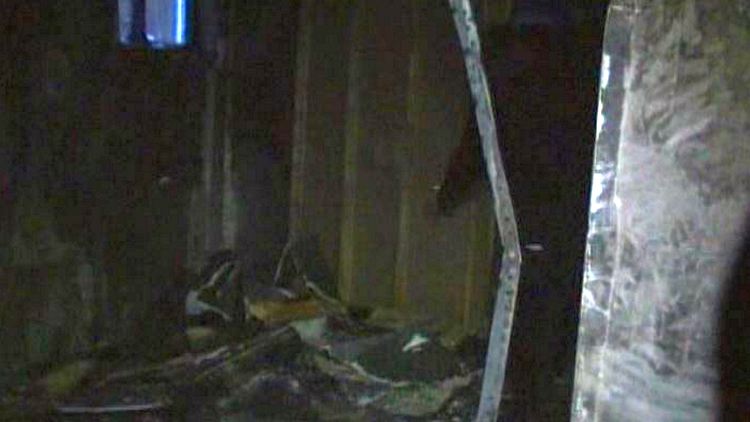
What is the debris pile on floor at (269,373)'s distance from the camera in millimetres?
2918

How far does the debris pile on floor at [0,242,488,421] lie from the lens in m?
2.92

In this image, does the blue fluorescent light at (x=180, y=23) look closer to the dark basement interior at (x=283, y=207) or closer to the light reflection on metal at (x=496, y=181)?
the dark basement interior at (x=283, y=207)

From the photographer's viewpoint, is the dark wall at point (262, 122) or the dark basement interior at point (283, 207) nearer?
the dark basement interior at point (283, 207)

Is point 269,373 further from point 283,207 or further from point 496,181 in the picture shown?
point 496,181

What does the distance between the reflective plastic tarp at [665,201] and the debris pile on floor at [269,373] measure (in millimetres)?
1609

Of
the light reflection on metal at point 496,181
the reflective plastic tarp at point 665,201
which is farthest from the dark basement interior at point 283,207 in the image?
the reflective plastic tarp at point 665,201

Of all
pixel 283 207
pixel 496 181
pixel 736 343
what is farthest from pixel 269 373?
pixel 736 343

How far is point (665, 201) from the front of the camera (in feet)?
4.19

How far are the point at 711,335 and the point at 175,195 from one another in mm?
2647

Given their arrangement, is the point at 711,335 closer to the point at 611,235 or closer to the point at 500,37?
the point at 611,235

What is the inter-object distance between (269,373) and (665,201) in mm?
2094

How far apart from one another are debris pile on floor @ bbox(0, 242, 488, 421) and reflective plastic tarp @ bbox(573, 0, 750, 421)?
5.28 ft

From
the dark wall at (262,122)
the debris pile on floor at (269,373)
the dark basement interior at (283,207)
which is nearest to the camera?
the debris pile on floor at (269,373)

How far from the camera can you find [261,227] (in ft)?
13.4
